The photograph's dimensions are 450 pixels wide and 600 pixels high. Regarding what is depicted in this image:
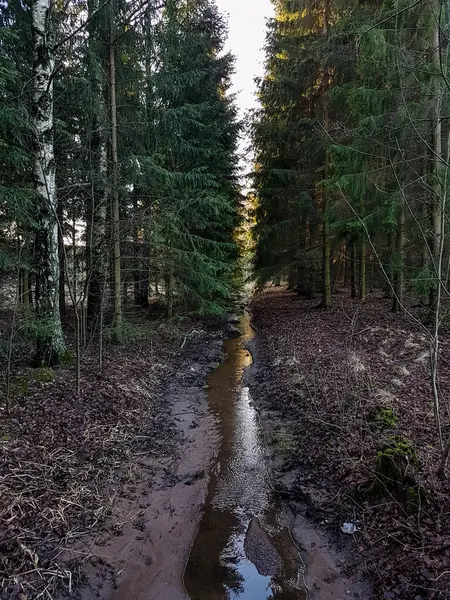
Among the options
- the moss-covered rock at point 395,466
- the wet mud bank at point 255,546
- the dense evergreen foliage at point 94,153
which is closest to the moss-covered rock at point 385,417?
the moss-covered rock at point 395,466

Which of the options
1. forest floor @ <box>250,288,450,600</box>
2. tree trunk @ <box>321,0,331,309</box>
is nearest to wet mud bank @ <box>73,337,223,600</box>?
forest floor @ <box>250,288,450,600</box>

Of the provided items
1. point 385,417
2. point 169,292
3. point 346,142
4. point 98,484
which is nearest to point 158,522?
point 98,484

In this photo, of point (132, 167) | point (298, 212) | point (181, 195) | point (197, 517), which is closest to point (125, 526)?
point (197, 517)

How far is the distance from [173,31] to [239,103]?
7.79 metres

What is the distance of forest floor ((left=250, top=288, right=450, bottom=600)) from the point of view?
10.4ft

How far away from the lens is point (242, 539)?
389 cm

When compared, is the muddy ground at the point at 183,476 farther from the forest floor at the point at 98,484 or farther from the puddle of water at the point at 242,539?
the puddle of water at the point at 242,539

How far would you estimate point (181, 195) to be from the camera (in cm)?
1160

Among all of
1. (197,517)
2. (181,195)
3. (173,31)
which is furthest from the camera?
(181,195)

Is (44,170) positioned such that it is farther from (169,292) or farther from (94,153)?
(169,292)

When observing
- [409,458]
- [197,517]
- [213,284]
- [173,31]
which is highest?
[173,31]

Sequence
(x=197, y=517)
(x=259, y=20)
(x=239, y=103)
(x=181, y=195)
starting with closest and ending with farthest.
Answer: (x=197, y=517) → (x=181, y=195) → (x=259, y=20) → (x=239, y=103)

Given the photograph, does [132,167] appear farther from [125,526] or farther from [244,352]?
[125,526]

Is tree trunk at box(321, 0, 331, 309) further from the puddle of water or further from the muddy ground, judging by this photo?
the puddle of water
